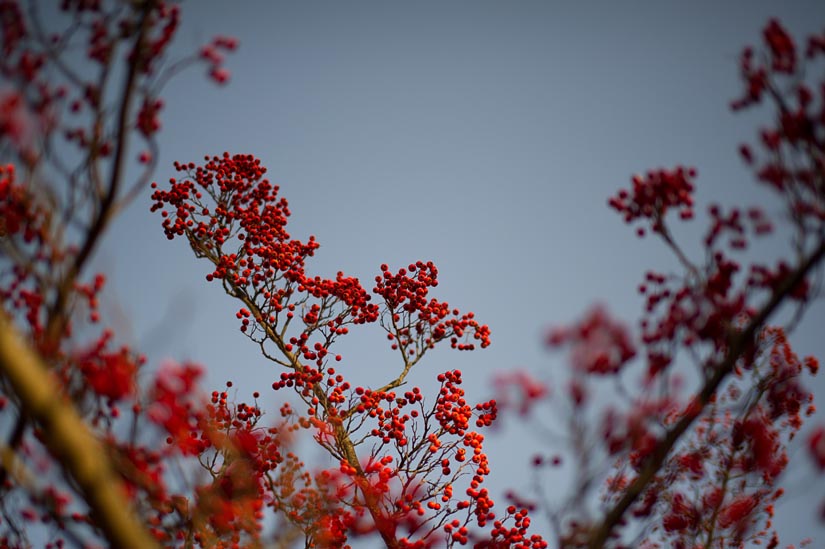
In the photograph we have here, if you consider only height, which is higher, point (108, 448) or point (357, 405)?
point (357, 405)

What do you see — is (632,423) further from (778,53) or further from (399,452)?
(399,452)

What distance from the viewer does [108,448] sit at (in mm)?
3266

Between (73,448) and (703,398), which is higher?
(703,398)

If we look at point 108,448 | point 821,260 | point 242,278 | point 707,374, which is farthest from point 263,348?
point 821,260

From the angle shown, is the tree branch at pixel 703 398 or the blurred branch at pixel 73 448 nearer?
the blurred branch at pixel 73 448

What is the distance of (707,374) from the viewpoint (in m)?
2.90

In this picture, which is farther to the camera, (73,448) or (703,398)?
(703,398)

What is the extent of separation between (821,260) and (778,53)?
5.00 ft

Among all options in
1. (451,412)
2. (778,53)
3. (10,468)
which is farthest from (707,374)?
(451,412)

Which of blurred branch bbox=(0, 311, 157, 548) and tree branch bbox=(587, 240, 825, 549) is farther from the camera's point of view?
tree branch bbox=(587, 240, 825, 549)

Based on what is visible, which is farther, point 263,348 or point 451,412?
point 263,348

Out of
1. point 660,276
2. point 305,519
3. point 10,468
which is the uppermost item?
point 660,276

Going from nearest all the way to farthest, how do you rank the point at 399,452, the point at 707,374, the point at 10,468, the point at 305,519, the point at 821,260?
the point at 10,468 → the point at 821,260 → the point at 707,374 → the point at 305,519 → the point at 399,452

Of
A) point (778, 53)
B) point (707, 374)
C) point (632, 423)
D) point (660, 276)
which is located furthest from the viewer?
point (660, 276)
